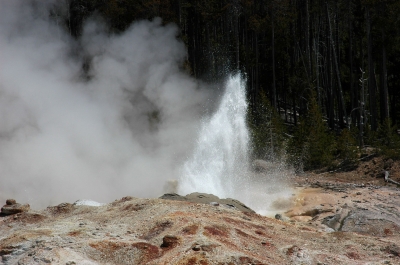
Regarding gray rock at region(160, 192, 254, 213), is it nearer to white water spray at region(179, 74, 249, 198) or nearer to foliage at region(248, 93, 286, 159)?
white water spray at region(179, 74, 249, 198)

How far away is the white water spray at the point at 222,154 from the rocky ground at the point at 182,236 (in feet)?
9.93

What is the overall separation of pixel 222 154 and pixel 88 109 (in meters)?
4.31

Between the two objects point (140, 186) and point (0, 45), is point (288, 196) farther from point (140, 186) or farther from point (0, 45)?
point (0, 45)

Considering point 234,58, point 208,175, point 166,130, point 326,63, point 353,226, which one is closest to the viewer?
point 353,226

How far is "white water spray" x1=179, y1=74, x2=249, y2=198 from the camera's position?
538 inches

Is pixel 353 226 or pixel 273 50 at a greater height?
pixel 273 50

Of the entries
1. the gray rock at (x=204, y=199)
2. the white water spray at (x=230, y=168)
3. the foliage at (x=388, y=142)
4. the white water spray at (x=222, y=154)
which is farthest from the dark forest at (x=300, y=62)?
the gray rock at (x=204, y=199)

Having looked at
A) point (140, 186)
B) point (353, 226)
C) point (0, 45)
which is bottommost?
point (353, 226)

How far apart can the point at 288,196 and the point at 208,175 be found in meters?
2.32

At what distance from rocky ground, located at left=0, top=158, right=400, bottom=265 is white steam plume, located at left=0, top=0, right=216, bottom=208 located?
82.9 inches

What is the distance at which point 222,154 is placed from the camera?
15141 millimetres

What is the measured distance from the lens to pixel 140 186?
13344 millimetres

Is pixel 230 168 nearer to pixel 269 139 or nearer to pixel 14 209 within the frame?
pixel 269 139

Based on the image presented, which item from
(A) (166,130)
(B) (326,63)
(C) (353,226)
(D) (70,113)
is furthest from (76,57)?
(B) (326,63)
